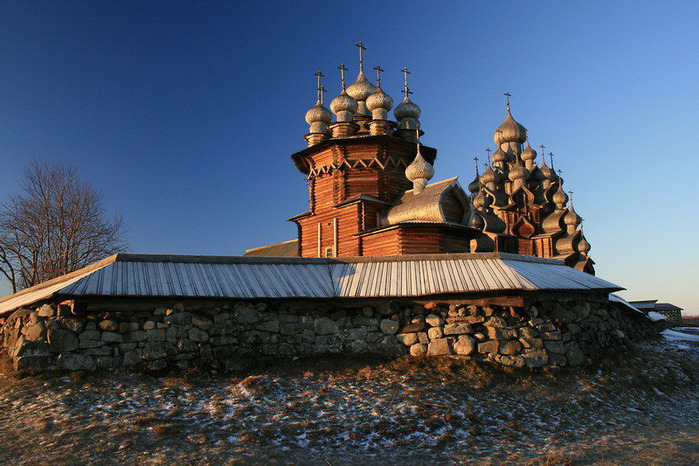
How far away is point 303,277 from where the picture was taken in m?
11.9

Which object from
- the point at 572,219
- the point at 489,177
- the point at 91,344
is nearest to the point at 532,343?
the point at 91,344

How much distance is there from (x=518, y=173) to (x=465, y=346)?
33.8 metres

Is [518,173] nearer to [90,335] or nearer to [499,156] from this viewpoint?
[499,156]

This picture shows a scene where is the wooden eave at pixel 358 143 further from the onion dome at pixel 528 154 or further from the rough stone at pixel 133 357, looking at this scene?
the onion dome at pixel 528 154

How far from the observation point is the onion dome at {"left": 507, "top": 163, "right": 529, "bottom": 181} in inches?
1631


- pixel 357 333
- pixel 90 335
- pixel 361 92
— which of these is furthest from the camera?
pixel 361 92

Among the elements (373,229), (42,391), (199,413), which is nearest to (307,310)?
(199,413)

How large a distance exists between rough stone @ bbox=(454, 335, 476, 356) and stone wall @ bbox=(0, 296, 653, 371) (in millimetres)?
21

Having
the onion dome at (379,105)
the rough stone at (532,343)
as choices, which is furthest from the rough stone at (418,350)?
the onion dome at (379,105)

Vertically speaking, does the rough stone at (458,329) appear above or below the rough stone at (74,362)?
above

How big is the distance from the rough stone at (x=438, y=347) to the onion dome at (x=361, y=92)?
1746cm

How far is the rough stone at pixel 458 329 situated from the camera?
10.7m

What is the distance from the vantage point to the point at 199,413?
300 inches

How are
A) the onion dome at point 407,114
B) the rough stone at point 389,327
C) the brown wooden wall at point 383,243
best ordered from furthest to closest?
the onion dome at point 407,114, the brown wooden wall at point 383,243, the rough stone at point 389,327
